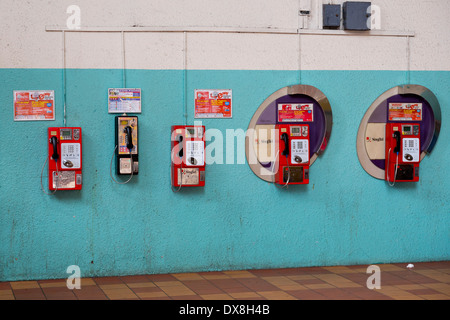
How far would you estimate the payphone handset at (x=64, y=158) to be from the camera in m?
5.51

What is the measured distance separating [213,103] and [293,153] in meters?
0.90

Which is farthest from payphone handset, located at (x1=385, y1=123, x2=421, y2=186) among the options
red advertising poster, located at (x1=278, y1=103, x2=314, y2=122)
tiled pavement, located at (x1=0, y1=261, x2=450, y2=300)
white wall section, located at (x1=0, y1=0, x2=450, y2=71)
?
tiled pavement, located at (x1=0, y1=261, x2=450, y2=300)

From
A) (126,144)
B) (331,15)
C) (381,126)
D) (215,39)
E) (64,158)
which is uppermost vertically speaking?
(331,15)

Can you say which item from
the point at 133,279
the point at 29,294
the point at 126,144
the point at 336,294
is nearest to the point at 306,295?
the point at 336,294

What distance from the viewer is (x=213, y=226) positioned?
234 inches

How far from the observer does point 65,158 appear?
5527 mm

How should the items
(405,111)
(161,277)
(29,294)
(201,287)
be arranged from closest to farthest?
(29,294) → (201,287) → (161,277) → (405,111)

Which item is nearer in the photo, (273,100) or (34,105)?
(34,105)

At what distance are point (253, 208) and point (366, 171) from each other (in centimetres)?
121

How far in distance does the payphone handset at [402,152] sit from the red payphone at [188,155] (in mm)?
1895

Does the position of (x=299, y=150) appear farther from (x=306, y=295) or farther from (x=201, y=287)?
(x=201, y=287)

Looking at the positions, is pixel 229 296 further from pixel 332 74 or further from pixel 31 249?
pixel 332 74

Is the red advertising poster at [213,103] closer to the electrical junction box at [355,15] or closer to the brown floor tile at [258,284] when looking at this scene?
the electrical junction box at [355,15]

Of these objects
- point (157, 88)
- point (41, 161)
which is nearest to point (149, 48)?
point (157, 88)
